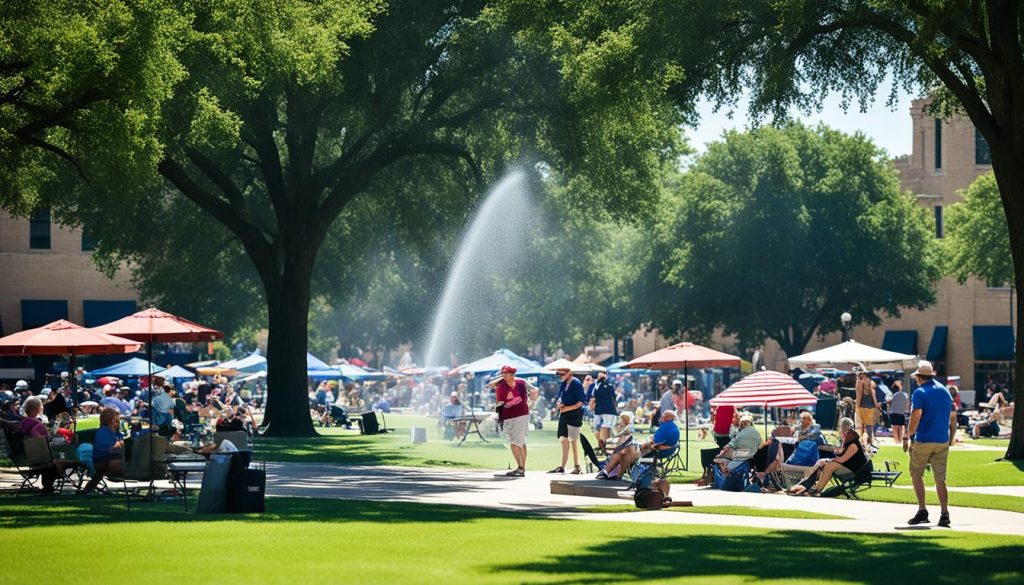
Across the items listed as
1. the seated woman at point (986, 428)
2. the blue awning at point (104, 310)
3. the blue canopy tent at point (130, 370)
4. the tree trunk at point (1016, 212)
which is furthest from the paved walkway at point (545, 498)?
the blue awning at point (104, 310)

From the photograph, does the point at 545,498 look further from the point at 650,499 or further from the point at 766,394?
the point at 766,394

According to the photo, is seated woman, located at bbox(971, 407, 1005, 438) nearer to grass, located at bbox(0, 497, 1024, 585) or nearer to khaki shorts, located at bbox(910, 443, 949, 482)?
khaki shorts, located at bbox(910, 443, 949, 482)

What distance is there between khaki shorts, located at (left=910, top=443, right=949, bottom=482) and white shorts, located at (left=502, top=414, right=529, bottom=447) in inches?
370

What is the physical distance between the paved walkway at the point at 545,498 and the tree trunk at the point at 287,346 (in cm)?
1278

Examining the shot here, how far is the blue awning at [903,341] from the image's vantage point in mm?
83312

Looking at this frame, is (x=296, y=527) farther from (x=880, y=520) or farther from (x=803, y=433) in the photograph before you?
(x=803, y=433)

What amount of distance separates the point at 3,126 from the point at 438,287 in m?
30.5

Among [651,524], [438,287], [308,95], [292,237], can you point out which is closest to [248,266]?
[438,287]

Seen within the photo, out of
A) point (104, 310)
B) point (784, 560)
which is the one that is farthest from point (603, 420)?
point (104, 310)

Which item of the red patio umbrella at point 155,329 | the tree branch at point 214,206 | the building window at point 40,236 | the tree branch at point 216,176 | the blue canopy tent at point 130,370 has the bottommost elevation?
the blue canopy tent at point 130,370

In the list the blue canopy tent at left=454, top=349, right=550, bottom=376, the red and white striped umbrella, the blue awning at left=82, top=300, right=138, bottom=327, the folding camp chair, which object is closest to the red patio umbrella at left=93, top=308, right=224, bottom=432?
the red and white striped umbrella

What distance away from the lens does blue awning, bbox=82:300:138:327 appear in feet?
247

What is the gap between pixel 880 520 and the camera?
19.0m

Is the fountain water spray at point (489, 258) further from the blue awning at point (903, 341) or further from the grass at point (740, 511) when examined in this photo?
the blue awning at point (903, 341)
